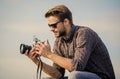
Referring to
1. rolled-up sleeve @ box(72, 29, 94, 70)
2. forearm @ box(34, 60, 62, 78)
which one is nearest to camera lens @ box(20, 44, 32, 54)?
forearm @ box(34, 60, 62, 78)

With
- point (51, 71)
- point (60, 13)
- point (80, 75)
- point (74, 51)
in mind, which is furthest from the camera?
point (51, 71)

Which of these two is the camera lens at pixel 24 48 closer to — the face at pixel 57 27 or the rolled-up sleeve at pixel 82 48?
the face at pixel 57 27

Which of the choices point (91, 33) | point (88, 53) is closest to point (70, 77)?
point (88, 53)

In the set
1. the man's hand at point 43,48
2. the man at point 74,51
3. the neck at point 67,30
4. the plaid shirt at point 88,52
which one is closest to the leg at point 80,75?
the man at point 74,51

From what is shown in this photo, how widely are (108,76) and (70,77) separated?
0.64 meters

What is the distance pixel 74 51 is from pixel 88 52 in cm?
28

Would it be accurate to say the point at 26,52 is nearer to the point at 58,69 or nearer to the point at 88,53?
the point at 58,69

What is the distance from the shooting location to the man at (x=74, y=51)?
12.2ft

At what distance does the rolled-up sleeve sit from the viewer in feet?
12.2

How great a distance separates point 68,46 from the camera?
13.4ft

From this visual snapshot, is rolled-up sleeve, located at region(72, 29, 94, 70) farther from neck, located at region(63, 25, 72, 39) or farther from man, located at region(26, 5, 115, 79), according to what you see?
neck, located at region(63, 25, 72, 39)

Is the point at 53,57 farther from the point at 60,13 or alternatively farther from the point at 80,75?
the point at 60,13

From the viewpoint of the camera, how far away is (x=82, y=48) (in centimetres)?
379

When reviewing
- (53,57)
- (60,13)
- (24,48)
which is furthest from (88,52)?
(24,48)
